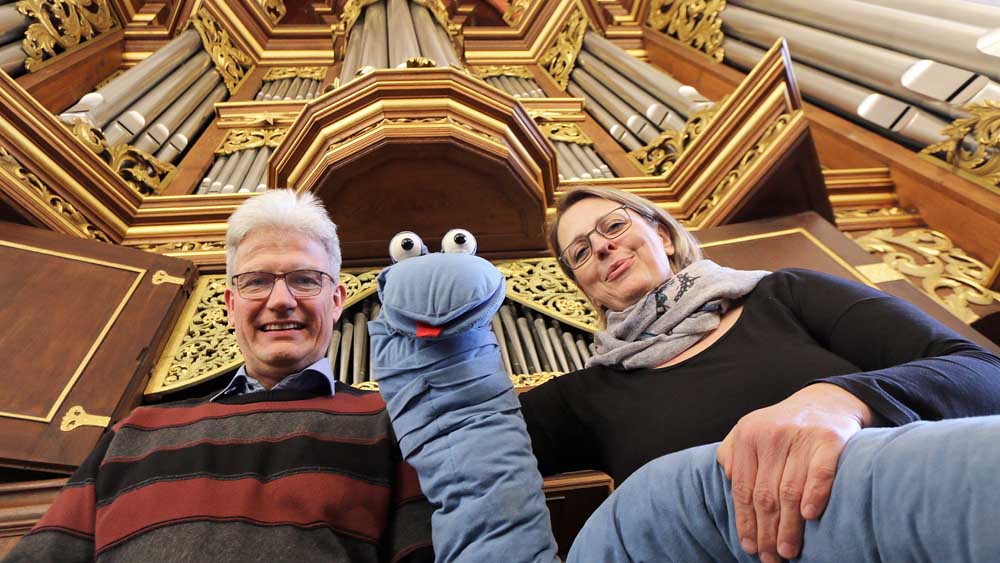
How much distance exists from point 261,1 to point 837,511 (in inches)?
200

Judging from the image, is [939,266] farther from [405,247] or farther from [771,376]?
[405,247]

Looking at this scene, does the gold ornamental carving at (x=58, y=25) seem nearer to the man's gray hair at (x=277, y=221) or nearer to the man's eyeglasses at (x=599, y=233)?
the man's gray hair at (x=277, y=221)

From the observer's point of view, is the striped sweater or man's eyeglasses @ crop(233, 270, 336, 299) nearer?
the striped sweater

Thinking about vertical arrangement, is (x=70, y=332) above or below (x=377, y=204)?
below

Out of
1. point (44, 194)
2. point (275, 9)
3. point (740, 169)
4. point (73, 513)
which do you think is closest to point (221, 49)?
point (275, 9)

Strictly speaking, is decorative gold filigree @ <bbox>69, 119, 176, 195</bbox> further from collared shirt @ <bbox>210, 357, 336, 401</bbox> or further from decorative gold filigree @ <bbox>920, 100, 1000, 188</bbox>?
decorative gold filigree @ <bbox>920, 100, 1000, 188</bbox>

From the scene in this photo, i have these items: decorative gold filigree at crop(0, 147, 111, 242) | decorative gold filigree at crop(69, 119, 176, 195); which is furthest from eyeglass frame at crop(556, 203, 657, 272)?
decorative gold filigree at crop(69, 119, 176, 195)

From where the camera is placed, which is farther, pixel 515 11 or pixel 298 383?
pixel 515 11

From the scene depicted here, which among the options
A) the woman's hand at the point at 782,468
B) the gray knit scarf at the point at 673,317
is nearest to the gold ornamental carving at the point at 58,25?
the gray knit scarf at the point at 673,317

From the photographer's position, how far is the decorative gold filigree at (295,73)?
4168mm

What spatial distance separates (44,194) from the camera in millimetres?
1883

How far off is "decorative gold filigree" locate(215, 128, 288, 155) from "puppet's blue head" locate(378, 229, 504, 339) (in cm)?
237

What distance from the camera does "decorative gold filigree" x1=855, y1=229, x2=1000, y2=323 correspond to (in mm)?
1839

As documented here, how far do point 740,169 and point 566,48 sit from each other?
8.85 ft
